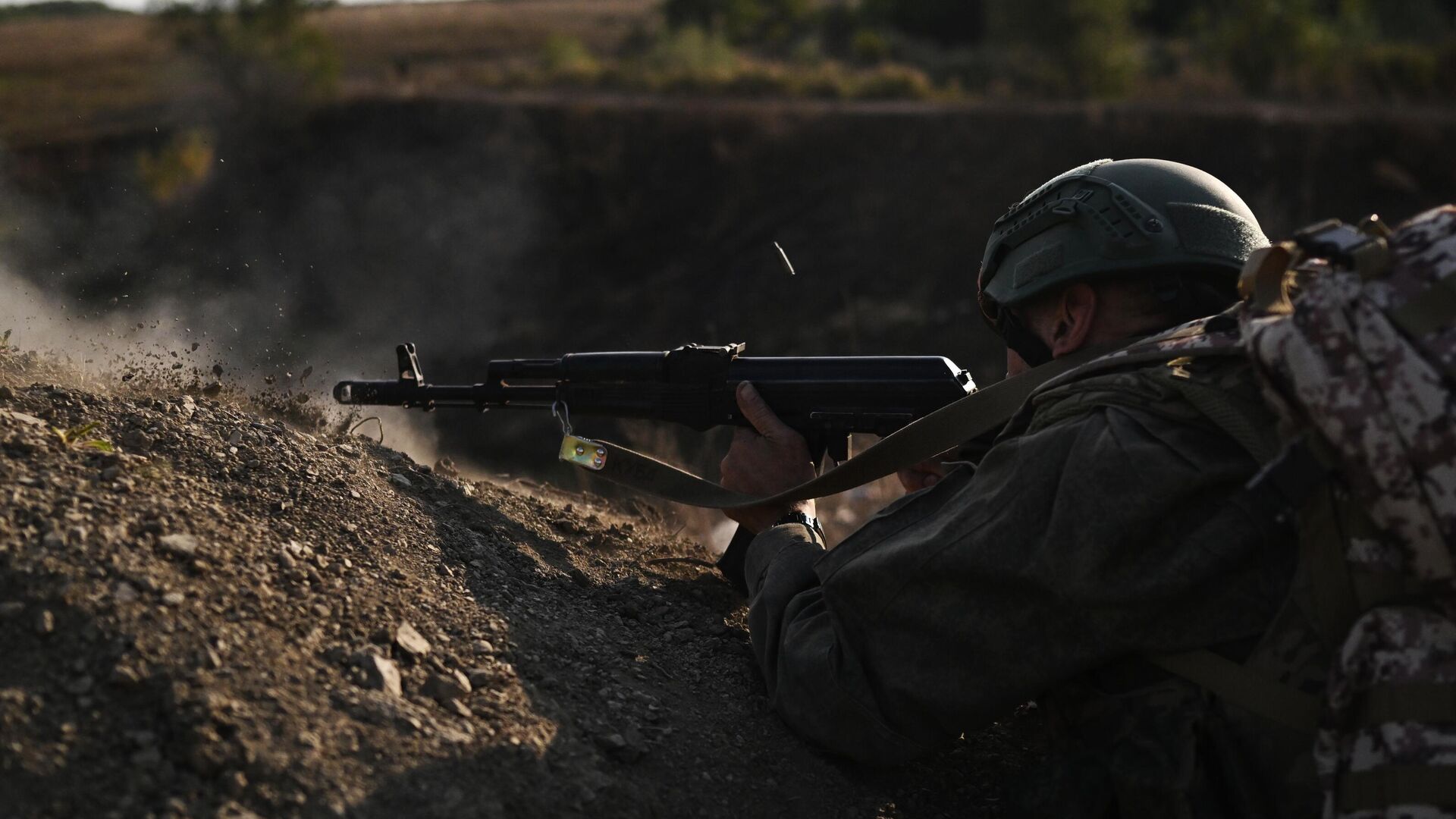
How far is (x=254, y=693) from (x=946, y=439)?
188 cm

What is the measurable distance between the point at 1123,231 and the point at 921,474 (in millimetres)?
1152

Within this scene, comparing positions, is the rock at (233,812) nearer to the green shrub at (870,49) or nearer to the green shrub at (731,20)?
the green shrub at (870,49)

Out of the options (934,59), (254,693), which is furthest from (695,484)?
(934,59)

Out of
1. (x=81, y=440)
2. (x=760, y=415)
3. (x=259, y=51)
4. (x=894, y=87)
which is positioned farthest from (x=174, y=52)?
(x=81, y=440)

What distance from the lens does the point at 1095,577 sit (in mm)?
2316

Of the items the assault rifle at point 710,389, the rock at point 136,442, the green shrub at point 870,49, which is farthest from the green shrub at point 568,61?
the rock at point 136,442

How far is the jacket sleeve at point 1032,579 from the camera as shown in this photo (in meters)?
2.29

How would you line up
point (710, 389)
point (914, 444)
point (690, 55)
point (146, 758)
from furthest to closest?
point (690, 55)
point (710, 389)
point (914, 444)
point (146, 758)

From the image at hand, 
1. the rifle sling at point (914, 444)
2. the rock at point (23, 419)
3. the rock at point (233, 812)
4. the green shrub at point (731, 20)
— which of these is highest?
the green shrub at point (731, 20)

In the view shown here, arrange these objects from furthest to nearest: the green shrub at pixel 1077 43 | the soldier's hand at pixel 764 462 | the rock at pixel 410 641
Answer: the green shrub at pixel 1077 43, the soldier's hand at pixel 764 462, the rock at pixel 410 641

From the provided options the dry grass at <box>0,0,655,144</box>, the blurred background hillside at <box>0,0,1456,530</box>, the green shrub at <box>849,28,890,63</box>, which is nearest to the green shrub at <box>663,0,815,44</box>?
the dry grass at <box>0,0,655,144</box>

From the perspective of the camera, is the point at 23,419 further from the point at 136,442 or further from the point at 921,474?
the point at 921,474

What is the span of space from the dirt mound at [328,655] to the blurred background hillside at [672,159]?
13975mm

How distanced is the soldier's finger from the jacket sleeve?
1118 millimetres
